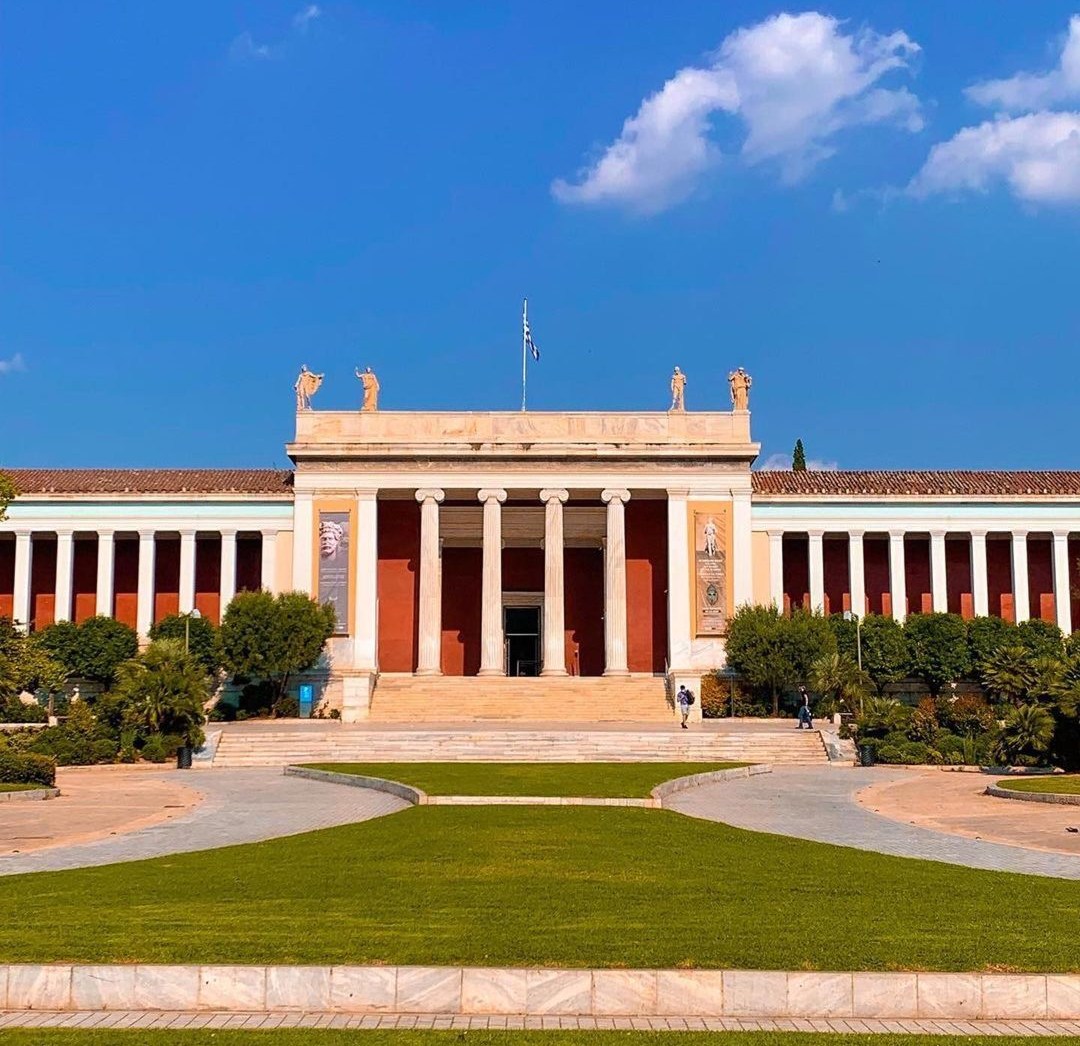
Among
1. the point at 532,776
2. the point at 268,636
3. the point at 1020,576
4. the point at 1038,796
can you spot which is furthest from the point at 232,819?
the point at 1020,576

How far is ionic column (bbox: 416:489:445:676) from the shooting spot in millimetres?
49125

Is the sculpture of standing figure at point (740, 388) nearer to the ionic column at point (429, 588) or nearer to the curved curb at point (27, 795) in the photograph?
the ionic column at point (429, 588)

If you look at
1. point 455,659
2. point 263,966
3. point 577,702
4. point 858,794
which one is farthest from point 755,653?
point 263,966

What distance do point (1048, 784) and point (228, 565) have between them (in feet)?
118

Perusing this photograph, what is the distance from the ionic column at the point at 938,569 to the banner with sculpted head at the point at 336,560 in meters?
24.7

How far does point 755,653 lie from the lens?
4434 centimetres

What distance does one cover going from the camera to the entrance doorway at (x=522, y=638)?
2125 inches

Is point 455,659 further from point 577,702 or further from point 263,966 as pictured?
point 263,966

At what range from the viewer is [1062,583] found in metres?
50.9

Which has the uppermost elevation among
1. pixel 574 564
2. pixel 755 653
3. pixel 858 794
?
pixel 574 564

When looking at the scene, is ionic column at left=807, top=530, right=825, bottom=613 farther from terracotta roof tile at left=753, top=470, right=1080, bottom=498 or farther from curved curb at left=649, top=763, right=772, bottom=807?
curved curb at left=649, top=763, right=772, bottom=807

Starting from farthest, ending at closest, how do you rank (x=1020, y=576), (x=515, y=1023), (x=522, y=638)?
(x=522, y=638) < (x=1020, y=576) < (x=515, y=1023)

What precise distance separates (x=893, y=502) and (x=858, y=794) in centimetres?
2903

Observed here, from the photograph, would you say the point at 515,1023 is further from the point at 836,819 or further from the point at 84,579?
the point at 84,579
